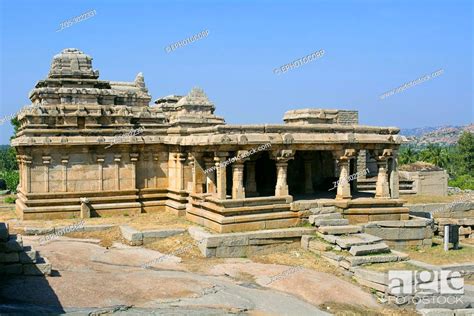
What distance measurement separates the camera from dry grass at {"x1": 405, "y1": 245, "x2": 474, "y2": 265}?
13.7m

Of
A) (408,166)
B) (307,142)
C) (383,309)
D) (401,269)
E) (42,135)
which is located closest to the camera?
(383,309)

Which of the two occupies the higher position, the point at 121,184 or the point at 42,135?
the point at 42,135

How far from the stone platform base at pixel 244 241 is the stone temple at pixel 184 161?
1.65ft

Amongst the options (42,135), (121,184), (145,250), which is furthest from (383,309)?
(42,135)

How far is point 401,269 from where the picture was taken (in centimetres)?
1210

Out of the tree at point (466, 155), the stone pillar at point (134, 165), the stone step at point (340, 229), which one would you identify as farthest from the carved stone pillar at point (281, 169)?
the tree at point (466, 155)

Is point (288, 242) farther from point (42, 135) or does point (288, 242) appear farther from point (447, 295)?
point (42, 135)

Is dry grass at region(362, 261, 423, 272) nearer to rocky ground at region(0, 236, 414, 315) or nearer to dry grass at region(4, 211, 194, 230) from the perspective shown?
rocky ground at region(0, 236, 414, 315)

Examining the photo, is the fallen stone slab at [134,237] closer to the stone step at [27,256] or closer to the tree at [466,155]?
the stone step at [27,256]

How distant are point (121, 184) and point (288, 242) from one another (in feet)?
22.6

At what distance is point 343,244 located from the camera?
13328mm

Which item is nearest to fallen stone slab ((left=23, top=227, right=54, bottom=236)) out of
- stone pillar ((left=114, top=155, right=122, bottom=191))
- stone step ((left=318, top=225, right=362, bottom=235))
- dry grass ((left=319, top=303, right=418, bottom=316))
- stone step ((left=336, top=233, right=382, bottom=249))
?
stone pillar ((left=114, top=155, right=122, bottom=191))

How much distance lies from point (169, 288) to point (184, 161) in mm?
8255

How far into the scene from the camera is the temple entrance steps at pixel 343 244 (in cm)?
1267
